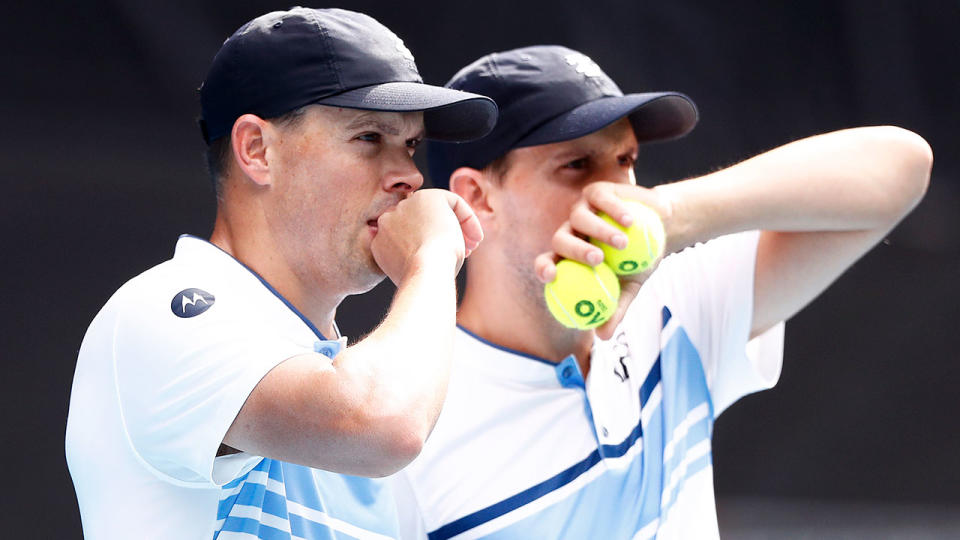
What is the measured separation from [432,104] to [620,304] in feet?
1.65

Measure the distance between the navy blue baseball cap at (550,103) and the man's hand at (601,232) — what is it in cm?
23

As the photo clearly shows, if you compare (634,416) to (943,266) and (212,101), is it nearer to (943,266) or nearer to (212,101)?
(212,101)

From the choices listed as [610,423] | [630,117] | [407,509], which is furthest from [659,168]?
[407,509]

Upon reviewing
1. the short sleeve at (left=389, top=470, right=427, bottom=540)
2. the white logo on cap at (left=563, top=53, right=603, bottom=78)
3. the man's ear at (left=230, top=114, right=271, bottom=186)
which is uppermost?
the man's ear at (left=230, top=114, right=271, bottom=186)

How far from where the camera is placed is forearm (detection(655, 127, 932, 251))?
6.93 ft

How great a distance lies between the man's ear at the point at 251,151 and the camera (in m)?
1.75

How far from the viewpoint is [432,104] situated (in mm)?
1712

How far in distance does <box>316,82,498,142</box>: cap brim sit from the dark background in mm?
841

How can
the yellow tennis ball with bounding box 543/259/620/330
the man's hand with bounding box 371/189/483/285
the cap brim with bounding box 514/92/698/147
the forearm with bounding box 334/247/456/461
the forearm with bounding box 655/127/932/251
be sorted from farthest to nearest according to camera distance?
the cap brim with bounding box 514/92/698/147 → the forearm with bounding box 655/127/932/251 → the yellow tennis ball with bounding box 543/259/620/330 → the man's hand with bounding box 371/189/483/285 → the forearm with bounding box 334/247/456/461

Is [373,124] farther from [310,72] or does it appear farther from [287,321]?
[287,321]

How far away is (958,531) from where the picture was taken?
3.21 meters

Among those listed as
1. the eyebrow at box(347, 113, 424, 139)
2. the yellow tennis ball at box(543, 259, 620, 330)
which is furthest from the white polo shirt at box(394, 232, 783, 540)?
the eyebrow at box(347, 113, 424, 139)

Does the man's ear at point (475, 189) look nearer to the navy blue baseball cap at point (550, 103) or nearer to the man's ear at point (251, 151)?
the navy blue baseball cap at point (550, 103)

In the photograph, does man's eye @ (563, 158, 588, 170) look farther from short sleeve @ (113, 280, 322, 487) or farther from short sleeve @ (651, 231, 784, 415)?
short sleeve @ (113, 280, 322, 487)
